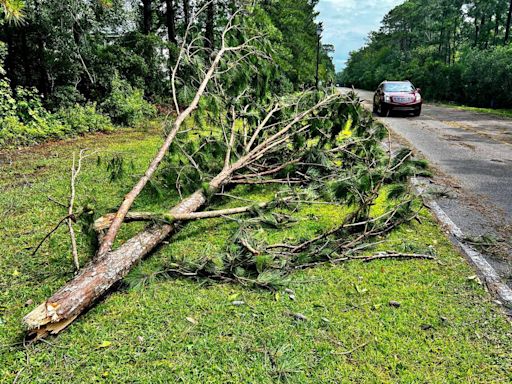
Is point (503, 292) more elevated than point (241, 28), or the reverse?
point (241, 28)

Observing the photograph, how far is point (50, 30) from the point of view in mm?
13180

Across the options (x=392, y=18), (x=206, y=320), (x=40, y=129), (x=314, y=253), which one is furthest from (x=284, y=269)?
(x=392, y=18)

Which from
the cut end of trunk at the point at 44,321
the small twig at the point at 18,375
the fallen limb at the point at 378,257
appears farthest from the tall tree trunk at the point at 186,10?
the small twig at the point at 18,375

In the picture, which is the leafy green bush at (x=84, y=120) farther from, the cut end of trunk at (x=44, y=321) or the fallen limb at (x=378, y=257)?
the fallen limb at (x=378, y=257)

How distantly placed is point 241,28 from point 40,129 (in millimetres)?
6646

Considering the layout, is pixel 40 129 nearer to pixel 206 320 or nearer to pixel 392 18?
pixel 206 320

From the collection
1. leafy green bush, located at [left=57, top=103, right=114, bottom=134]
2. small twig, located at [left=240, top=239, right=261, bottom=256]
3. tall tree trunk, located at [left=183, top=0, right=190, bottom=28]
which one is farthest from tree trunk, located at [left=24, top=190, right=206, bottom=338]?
tall tree trunk, located at [left=183, top=0, right=190, bottom=28]

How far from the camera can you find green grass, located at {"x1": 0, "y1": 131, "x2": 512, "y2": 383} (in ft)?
7.51

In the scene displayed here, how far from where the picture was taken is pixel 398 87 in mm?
16031

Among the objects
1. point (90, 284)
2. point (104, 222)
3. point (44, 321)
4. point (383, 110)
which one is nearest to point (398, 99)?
point (383, 110)

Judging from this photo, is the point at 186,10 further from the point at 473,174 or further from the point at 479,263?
the point at 479,263

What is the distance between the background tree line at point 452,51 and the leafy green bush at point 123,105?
63.7 feet

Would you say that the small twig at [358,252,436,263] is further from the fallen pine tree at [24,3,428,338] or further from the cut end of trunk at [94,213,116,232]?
the cut end of trunk at [94,213,116,232]

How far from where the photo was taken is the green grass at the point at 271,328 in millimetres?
2289
